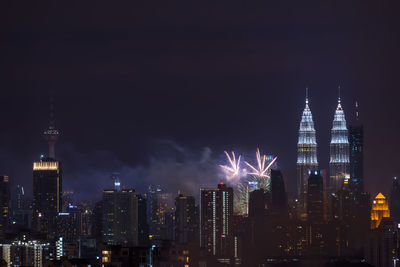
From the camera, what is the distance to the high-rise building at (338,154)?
2483 centimetres

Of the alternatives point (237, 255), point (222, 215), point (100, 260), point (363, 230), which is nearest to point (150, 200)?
point (222, 215)

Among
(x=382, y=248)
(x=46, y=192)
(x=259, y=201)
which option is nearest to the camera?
(x=382, y=248)

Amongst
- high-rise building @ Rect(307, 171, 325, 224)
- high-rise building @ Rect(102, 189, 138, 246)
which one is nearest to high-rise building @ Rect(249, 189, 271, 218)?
high-rise building @ Rect(307, 171, 325, 224)

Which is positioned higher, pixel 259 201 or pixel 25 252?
pixel 259 201

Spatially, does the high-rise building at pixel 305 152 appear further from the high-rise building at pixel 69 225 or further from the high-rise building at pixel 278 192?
the high-rise building at pixel 69 225

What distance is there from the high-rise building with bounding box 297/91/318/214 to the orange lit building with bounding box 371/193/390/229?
1.84 metres

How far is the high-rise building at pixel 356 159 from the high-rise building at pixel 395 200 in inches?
32.1

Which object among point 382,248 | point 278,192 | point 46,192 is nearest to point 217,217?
point 278,192

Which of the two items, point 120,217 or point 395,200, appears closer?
point 120,217

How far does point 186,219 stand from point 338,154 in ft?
23.7

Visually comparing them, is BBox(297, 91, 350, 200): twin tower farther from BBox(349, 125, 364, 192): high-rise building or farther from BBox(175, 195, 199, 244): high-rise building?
BBox(175, 195, 199, 244): high-rise building

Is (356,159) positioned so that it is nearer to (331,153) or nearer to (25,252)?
(331,153)

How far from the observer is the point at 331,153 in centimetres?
2700

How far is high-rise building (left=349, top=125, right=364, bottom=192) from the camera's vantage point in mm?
24312
